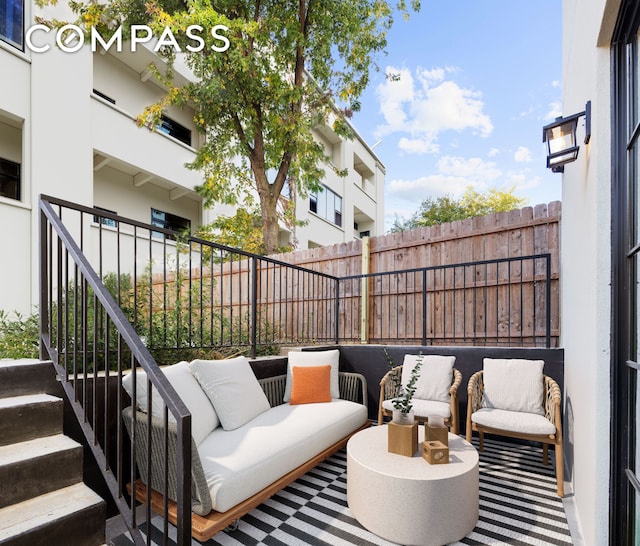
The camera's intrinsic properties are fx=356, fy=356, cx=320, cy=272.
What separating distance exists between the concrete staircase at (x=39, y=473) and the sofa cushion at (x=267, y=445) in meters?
0.60

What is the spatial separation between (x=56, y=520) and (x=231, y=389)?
1.38m

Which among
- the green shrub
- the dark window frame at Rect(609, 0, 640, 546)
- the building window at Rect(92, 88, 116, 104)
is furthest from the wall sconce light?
the building window at Rect(92, 88, 116, 104)

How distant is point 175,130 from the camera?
9.47 metres

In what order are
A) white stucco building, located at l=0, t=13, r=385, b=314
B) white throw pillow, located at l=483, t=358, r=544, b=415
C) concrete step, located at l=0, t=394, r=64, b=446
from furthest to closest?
1. white stucco building, located at l=0, t=13, r=385, b=314
2. white throw pillow, located at l=483, t=358, r=544, b=415
3. concrete step, located at l=0, t=394, r=64, b=446

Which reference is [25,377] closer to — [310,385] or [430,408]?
[310,385]

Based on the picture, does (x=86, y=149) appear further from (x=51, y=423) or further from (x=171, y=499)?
(x=171, y=499)

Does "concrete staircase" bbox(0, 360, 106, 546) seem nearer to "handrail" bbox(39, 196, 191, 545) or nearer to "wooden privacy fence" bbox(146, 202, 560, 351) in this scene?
"handrail" bbox(39, 196, 191, 545)

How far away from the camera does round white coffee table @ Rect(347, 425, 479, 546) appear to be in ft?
6.40

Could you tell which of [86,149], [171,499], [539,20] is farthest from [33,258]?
[539,20]

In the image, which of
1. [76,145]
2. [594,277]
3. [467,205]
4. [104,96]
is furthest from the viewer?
[467,205]

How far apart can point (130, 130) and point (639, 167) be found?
341 inches

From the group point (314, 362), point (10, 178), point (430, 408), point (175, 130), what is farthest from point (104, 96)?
point (430, 408)

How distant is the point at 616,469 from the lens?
146 cm

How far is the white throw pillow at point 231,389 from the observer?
264cm
